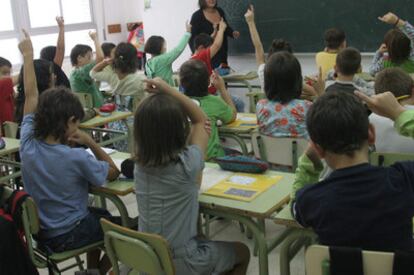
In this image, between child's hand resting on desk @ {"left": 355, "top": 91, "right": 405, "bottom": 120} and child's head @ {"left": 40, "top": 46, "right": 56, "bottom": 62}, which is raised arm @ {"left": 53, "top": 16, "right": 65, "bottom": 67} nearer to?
child's head @ {"left": 40, "top": 46, "right": 56, "bottom": 62}

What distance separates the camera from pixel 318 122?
1634mm

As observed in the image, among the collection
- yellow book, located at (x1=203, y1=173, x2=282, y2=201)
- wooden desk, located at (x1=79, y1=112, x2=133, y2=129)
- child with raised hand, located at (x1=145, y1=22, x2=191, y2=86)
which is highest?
child with raised hand, located at (x1=145, y1=22, x2=191, y2=86)

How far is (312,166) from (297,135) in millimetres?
1153

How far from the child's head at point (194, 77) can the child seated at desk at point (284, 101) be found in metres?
0.53

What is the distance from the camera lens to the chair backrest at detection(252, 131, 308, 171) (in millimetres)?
3045

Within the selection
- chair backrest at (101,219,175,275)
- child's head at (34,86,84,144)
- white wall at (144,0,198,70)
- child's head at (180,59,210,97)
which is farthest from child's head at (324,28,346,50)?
chair backrest at (101,219,175,275)

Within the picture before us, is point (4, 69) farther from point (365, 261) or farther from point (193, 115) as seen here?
point (365, 261)

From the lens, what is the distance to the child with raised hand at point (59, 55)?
4.67m

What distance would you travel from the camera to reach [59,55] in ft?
16.8

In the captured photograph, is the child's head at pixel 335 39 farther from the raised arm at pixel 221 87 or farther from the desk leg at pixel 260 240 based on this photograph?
the desk leg at pixel 260 240

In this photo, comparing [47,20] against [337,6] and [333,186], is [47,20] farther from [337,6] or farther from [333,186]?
→ [333,186]

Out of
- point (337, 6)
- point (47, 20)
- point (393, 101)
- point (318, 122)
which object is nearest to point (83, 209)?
point (318, 122)

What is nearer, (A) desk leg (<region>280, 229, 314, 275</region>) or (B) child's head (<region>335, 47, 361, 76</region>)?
(A) desk leg (<region>280, 229, 314, 275</region>)

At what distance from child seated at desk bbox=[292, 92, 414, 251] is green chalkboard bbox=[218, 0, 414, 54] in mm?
4455
